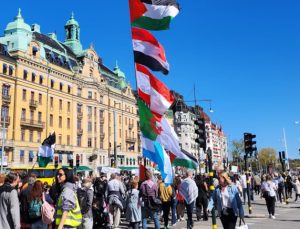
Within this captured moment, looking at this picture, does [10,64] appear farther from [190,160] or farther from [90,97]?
[190,160]

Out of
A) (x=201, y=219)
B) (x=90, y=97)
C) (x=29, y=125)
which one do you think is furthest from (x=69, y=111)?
(x=201, y=219)

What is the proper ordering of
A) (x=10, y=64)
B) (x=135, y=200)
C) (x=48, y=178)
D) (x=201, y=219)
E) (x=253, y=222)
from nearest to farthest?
(x=135, y=200), (x=253, y=222), (x=201, y=219), (x=48, y=178), (x=10, y=64)

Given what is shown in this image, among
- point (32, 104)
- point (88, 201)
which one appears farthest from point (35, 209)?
point (32, 104)

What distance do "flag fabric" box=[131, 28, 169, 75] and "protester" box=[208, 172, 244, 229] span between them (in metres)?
4.21

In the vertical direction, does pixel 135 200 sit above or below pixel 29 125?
below

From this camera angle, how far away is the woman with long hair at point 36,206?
285 inches

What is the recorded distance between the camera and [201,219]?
656 inches

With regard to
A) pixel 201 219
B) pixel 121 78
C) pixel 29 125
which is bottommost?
pixel 201 219

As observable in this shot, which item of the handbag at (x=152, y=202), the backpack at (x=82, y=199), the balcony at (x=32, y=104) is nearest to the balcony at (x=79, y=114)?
the balcony at (x=32, y=104)

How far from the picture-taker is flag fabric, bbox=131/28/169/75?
11548mm

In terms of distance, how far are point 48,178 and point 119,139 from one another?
45.9m

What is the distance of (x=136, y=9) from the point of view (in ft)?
38.3

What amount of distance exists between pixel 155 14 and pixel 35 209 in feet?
22.5

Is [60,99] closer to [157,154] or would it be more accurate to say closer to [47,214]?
[157,154]
